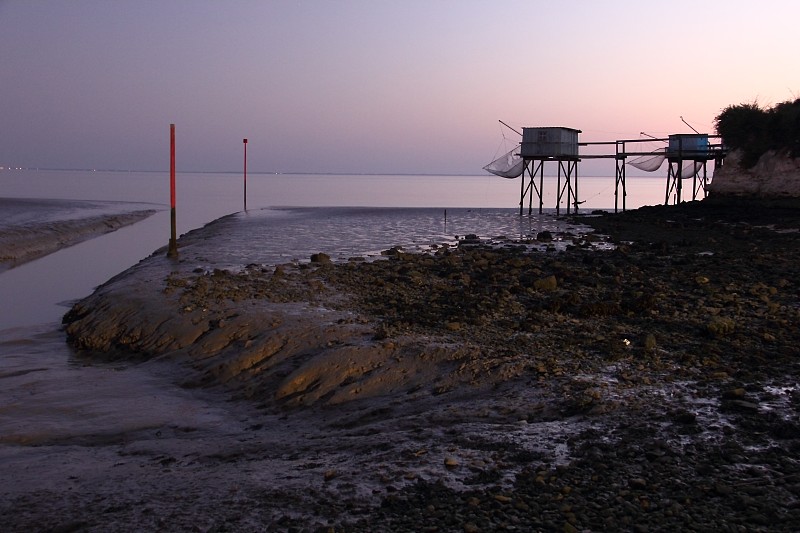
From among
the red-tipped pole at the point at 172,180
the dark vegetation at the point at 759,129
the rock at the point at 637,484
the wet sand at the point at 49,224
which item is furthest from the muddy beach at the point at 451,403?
the dark vegetation at the point at 759,129

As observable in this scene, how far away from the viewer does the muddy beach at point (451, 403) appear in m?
4.80

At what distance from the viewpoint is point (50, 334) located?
12.1 m

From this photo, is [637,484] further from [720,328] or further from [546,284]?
[546,284]

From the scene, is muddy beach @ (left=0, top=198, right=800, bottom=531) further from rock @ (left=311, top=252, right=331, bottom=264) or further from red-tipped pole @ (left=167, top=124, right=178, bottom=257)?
red-tipped pole @ (left=167, top=124, right=178, bottom=257)

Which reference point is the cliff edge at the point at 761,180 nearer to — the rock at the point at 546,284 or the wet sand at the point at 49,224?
the rock at the point at 546,284

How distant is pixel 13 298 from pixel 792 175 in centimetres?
3134

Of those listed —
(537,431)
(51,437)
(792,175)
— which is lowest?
(51,437)

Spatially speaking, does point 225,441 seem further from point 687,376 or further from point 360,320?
point 687,376

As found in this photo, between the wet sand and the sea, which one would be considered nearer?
the sea

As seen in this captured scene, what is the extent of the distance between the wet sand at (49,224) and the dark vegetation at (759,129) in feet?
103

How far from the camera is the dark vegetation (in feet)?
112

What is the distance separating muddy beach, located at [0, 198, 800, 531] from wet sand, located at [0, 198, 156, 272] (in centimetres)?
1338

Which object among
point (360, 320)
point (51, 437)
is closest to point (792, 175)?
point (360, 320)

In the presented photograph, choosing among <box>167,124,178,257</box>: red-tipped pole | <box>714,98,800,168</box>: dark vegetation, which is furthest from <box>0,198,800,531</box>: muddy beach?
<box>714,98,800,168</box>: dark vegetation
